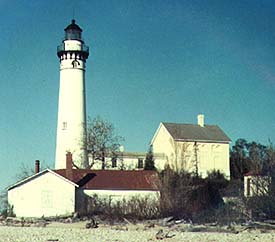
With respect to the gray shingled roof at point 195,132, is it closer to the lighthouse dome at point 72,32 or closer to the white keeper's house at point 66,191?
the lighthouse dome at point 72,32

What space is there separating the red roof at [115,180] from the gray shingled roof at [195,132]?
15375 mm

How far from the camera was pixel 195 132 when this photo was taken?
206 ft

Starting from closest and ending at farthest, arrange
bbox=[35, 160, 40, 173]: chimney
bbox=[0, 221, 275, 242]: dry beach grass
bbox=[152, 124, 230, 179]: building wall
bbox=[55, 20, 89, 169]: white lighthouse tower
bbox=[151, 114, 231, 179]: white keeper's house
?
bbox=[0, 221, 275, 242]: dry beach grass
bbox=[35, 160, 40, 173]: chimney
bbox=[55, 20, 89, 169]: white lighthouse tower
bbox=[152, 124, 230, 179]: building wall
bbox=[151, 114, 231, 179]: white keeper's house

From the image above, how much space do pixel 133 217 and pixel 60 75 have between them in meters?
18.8

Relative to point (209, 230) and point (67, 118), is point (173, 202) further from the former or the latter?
point (67, 118)

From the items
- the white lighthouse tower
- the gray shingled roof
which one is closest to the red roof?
the white lighthouse tower

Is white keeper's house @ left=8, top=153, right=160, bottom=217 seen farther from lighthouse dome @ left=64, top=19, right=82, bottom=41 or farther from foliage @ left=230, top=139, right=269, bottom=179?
lighthouse dome @ left=64, top=19, right=82, bottom=41

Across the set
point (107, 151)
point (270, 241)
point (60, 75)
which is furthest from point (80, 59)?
point (270, 241)

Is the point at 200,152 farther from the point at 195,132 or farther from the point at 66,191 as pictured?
the point at 66,191

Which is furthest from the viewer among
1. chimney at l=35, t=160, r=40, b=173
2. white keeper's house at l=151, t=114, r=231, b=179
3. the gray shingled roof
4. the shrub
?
Result: the gray shingled roof

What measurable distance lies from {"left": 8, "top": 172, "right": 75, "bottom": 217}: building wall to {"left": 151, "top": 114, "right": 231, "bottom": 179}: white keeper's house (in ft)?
58.2

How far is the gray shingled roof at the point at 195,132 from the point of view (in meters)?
→ 61.5

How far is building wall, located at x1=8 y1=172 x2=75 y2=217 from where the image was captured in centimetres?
4212

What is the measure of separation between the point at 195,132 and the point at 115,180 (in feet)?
64.2
